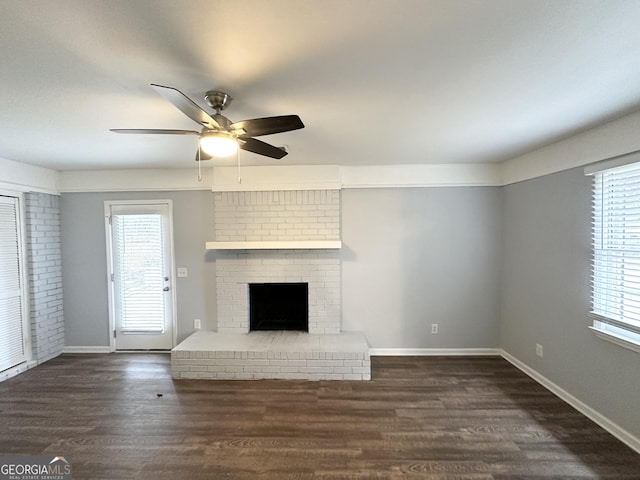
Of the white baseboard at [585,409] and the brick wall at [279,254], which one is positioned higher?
the brick wall at [279,254]

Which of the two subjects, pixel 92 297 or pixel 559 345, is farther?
pixel 92 297

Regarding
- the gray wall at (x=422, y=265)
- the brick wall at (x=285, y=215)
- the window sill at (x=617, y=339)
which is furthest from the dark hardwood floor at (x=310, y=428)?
the brick wall at (x=285, y=215)

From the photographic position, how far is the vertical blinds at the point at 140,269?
393cm

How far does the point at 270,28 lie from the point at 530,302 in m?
3.61

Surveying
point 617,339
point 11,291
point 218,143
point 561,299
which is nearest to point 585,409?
point 617,339

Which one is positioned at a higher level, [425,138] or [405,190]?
[425,138]

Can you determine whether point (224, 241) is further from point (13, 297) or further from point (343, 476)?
point (343, 476)

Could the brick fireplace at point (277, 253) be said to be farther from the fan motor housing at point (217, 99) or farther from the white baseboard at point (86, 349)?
the fan motor housing at point (217, 99)

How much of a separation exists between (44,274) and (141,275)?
114 cm

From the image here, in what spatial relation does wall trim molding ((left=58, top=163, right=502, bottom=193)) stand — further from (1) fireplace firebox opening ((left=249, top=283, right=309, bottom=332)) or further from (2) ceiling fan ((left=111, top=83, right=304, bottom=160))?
(2) ceiling fan ((left=111, top=83, right=304, bottom=160))

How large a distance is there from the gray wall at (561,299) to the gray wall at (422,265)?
0.28m

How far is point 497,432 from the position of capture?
230cm

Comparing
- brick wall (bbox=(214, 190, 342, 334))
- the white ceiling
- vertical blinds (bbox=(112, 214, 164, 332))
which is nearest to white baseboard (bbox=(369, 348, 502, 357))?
brick wall (bbox=(214, 190, 342, 334))

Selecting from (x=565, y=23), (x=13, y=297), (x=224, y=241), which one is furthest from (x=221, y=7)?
(x=13, y=297)
